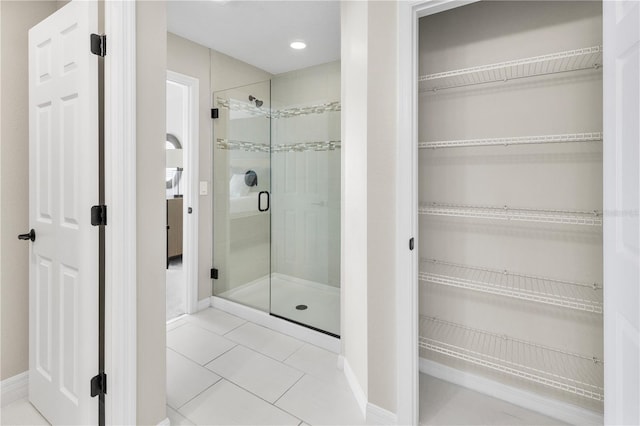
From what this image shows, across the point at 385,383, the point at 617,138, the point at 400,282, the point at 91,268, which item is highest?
the point at 617,138

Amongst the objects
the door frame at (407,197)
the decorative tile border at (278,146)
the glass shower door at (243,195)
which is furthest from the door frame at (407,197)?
the glass shower door at (243,195)

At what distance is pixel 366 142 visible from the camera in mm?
1705

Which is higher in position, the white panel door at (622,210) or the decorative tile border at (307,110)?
the decorative tile border at (307,110)

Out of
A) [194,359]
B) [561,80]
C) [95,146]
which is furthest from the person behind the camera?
[194,359]

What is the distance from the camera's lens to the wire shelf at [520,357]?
1.69 meters

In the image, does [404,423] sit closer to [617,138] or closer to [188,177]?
[617,138]

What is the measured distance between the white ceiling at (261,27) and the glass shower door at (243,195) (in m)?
0.41

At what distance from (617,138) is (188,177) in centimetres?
302

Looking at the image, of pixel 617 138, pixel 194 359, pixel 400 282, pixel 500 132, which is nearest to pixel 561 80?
pixel 500 132

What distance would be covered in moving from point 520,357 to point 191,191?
114 inches

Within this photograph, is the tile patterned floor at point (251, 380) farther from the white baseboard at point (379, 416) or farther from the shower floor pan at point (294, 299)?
the shower floor pan at point (294, 299)

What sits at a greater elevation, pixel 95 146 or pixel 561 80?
pixel 561 80

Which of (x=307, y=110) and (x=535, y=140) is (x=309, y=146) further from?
(x=535, y=140)

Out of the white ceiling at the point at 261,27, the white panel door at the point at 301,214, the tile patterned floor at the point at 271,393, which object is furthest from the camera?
the white panel door at the point at 301,214
